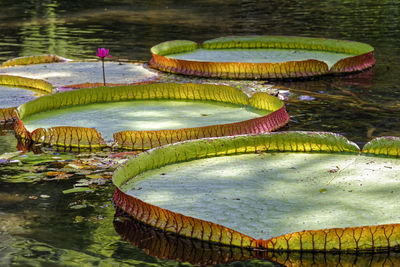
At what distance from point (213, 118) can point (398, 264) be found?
2308mm

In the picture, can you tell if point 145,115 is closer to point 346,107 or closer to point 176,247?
point 346,107

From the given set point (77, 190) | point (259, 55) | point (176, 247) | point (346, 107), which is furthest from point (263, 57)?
point (176, 247)

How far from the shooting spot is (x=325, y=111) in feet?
17.9

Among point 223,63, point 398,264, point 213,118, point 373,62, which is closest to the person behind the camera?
point 398,264

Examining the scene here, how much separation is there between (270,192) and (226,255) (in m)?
0.53

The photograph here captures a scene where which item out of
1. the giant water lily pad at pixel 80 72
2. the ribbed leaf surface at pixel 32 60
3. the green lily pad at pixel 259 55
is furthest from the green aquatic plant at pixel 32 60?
the green lily pad at pixel 259 55

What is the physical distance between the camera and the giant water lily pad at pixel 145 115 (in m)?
4.39

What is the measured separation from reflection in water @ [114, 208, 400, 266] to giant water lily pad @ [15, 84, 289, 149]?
140 centimetres

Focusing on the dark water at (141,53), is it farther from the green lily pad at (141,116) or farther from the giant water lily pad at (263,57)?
the green lily pad at (141,116)

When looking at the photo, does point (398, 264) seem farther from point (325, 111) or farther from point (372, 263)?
point (325, 111)

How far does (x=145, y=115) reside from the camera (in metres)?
5.03

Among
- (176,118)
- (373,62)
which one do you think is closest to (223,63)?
(373,62)

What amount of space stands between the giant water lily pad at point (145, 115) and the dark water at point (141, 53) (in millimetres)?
278

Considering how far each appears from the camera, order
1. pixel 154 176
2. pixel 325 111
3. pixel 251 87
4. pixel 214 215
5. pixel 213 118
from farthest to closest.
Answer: pixel 251 87 → pixel 325 111 → pixel 213 118 → pixel 154 176 → pixel 214 215
